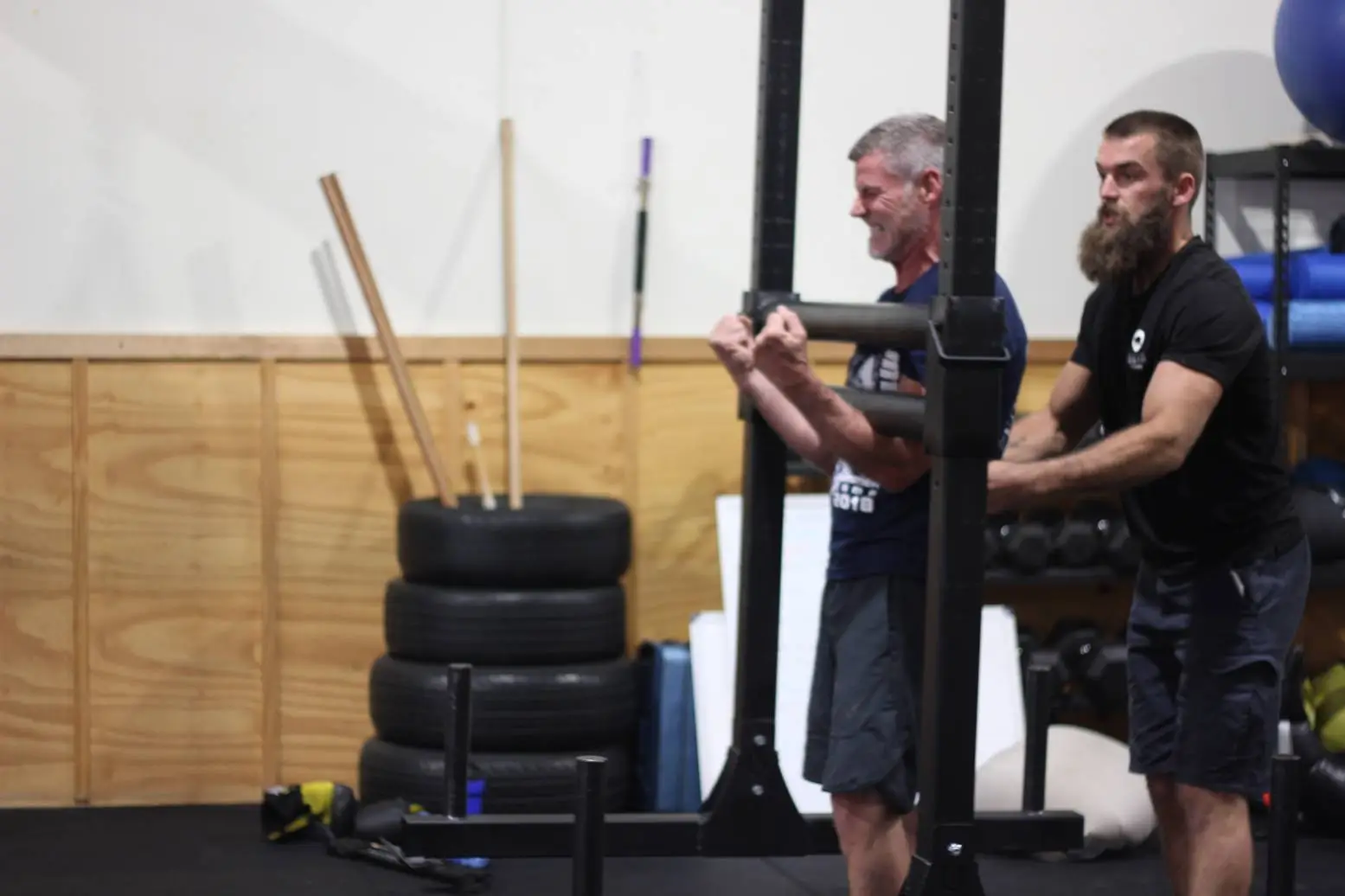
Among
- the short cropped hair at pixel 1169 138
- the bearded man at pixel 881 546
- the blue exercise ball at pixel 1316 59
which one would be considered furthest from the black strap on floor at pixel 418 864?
the blue exercise ball at pixel 1316 59

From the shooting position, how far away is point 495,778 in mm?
4473

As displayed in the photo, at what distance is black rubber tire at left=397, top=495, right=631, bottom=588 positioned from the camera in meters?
4.59

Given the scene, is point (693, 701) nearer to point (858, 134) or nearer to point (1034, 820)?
point (1034, 820)

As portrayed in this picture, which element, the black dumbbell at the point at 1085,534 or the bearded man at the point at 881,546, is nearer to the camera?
the bearded man at the point at 881,546

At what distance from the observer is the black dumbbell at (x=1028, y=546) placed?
4.92 metres

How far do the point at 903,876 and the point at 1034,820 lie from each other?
63 centimetres

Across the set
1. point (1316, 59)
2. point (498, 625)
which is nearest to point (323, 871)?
point (498, 625)

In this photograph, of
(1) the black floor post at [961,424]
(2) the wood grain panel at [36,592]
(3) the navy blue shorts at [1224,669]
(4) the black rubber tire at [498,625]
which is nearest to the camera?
(1) the black floor post at [961,424]

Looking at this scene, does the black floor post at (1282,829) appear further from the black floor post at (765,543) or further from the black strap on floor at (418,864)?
the black strap on floor at (418,864)

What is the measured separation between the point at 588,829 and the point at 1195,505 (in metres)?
1.17

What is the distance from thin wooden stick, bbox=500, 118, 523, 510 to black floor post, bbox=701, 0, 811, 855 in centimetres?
153

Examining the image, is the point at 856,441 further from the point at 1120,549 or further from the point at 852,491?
the point at 1120,549

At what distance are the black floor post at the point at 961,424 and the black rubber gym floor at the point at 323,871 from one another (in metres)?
1.64

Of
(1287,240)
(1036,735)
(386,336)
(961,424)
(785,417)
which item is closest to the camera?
(961,424)
